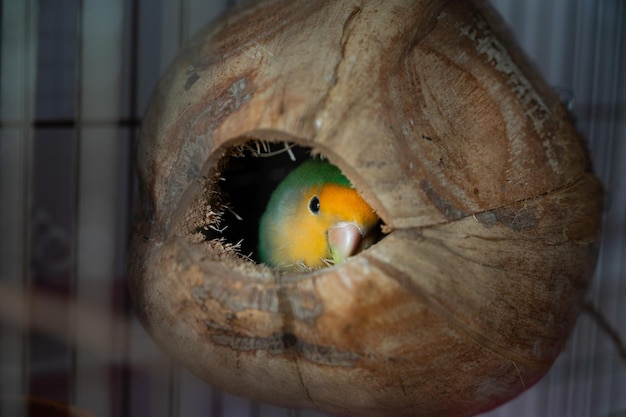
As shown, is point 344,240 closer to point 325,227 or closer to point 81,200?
point 325,227

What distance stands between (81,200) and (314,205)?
0.45 metres

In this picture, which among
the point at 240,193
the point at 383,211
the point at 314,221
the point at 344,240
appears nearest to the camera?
the point at 383,211

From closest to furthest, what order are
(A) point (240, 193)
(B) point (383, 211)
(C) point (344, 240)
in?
(B) point (383, 211) → (C) point (344, 240) → (A) point (240, 193)

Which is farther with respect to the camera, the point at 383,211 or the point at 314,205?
the point at 314,205

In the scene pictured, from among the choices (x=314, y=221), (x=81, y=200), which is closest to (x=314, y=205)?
(x=314, y=221)

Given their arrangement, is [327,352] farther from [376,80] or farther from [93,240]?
[93,240]

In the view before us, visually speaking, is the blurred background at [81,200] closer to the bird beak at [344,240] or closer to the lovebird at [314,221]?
the lovebird at [314,221]

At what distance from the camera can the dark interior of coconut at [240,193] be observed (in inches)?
26.6

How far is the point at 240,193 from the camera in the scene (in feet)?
3.09

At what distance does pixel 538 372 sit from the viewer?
0.73m

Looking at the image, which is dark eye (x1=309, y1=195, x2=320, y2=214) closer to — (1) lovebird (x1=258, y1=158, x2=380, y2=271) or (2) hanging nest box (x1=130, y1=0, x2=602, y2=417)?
(1) lovebird (x1=258, y1=158, x2=380, y2=271)

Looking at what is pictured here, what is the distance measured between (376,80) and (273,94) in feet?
0.35

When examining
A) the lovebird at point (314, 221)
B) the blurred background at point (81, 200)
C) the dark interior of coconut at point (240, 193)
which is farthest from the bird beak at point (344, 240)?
the blurred background at point (81, 200)

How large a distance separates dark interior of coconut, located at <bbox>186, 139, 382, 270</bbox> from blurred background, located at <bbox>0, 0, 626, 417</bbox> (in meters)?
0.22
